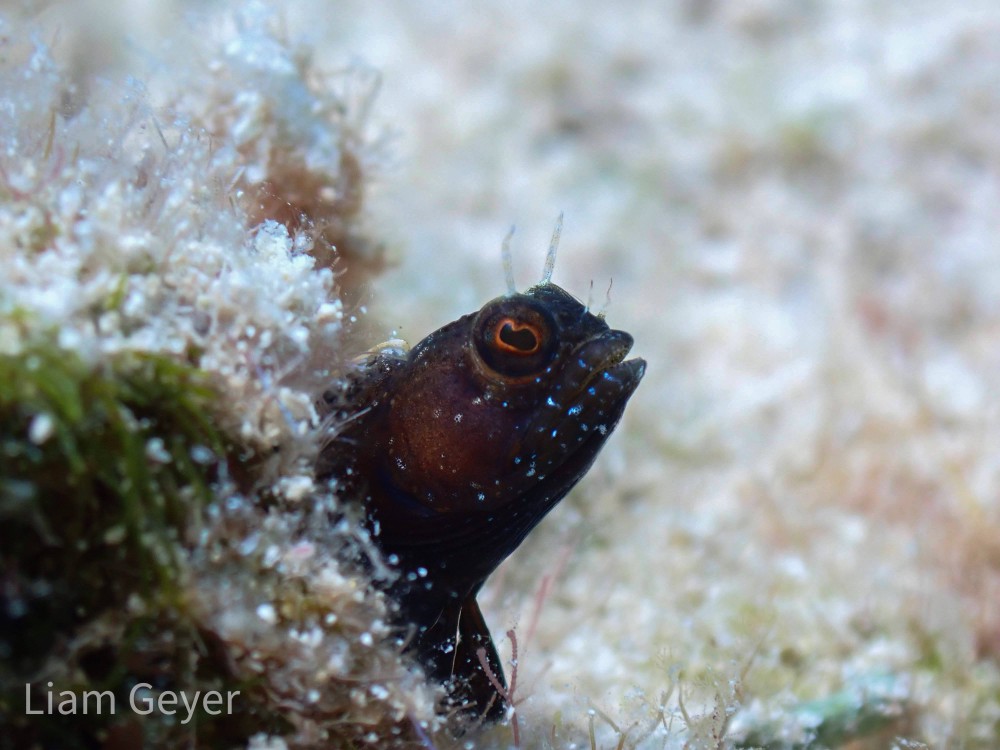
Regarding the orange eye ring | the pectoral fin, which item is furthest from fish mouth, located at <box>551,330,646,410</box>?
the pectoral fin

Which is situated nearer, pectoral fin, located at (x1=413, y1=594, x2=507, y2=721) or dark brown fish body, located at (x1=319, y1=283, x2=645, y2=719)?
dark brown fish body, located at (x1=319, y1=283, x2=645, y2=719)

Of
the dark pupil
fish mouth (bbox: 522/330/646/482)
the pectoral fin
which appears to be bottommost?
the pectoral fin

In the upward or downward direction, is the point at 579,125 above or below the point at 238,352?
above

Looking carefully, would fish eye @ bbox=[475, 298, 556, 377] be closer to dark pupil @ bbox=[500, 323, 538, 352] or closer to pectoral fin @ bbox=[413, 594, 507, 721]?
dark pupil @ bbox=[500, 323, 538, 352]

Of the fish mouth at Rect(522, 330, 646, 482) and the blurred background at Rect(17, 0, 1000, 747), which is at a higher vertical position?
the blurred background at Rect(17, 0, 1000, 747)

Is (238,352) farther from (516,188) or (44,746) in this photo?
(516,188)

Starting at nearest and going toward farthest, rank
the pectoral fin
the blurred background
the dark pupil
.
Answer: the dark pupil
the pectoral fin
the blurred background

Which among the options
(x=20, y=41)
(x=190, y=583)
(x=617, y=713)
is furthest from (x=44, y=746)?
(x=20, y=41)

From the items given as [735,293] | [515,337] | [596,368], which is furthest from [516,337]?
[735,293]

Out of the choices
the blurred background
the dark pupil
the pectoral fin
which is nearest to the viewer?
the dark pupil
